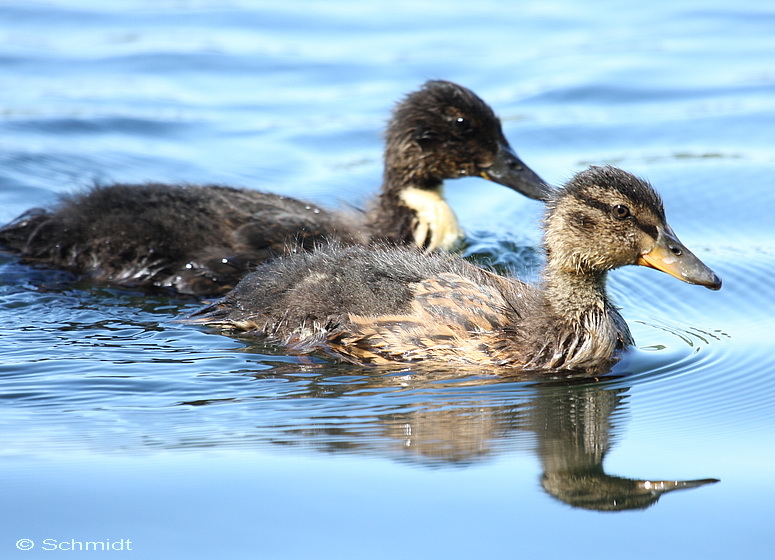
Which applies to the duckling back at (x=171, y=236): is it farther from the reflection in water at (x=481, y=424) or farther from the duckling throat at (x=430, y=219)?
the reflection in water at (x=481, y=424)

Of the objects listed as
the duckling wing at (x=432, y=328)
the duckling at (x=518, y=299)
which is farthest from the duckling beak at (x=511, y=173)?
the duckling wing at (x=432, y=328)

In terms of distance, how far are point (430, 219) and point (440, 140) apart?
65 cm

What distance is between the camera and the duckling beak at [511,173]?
34.3 feet

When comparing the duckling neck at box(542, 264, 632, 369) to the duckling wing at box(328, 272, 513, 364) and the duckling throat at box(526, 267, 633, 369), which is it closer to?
the duckling throat at box(526, 267, 633, 369)

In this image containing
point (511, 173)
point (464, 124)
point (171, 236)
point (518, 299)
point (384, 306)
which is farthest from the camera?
point (511, 173)

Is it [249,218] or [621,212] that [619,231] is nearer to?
[621,212]

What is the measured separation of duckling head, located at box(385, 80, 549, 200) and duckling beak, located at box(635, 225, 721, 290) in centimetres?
261

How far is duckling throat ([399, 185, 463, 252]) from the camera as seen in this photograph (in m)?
10.2

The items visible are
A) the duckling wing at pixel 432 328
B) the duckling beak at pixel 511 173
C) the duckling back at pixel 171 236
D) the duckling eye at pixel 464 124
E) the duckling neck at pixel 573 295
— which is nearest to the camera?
the duckling wing at pixel 432 328

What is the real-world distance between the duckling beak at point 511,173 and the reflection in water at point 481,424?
3082 mm

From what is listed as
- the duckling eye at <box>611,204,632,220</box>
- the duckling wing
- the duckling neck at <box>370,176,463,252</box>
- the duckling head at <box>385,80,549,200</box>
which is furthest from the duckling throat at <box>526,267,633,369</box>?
the duckling head at <box>385,80,549,200</box>

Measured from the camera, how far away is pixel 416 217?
1018 cm

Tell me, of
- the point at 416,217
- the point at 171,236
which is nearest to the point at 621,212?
the point at 416,217

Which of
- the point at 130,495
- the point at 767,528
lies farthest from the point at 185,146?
the point at 767,528
